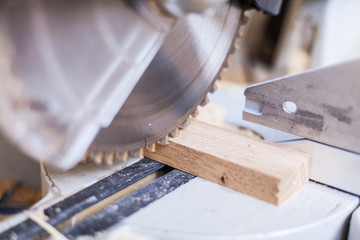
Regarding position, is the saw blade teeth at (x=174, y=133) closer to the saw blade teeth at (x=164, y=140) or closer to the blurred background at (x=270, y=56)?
the saw blade teeth at (x=164, y=140)

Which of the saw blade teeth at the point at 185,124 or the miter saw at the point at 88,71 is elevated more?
the miter saw at the point at 88,71

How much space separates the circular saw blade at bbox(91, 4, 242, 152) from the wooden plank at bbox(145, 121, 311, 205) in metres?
0.06

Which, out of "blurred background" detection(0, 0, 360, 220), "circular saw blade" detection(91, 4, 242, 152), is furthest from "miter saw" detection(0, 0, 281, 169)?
"blurred background" detection(0, 0, 360, 220)

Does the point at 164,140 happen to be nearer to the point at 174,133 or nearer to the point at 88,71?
the point at 174,133

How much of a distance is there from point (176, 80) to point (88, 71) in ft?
0.92

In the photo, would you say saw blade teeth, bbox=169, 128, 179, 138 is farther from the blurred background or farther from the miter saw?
the blurred background

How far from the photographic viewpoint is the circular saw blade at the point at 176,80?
84 centimetres

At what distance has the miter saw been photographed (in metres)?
0.59

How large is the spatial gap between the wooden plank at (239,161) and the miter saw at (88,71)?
0.33ft

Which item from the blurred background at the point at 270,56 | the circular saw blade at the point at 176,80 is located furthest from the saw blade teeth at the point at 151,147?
the blurred background at the point at 270,56

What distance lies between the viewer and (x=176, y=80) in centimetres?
90

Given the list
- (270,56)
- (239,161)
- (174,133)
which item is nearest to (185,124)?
(174,133)

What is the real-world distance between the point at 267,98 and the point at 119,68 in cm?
38

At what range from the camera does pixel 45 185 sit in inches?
36.2
